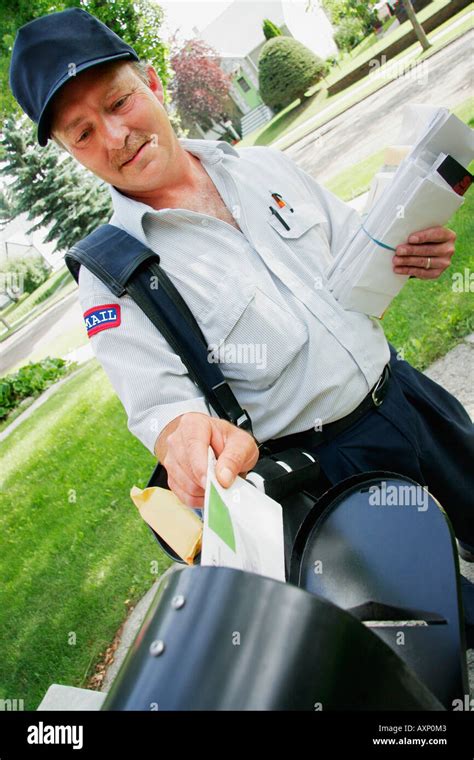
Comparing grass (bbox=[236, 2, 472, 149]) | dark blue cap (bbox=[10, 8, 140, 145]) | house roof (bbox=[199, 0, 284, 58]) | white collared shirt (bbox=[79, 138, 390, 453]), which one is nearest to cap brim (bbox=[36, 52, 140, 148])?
dark blue cap (bbox=[10, 8, 140, 145])

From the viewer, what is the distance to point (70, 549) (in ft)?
13.9

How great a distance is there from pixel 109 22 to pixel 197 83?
32.2 m

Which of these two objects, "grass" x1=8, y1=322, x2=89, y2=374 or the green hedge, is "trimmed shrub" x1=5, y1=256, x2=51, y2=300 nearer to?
"grass" x1=8, y1=322, x2=89, y2=374

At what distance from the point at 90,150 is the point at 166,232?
0.31 metres

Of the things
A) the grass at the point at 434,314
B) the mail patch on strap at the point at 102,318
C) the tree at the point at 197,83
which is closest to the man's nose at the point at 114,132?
the mail patch on strap at the point at 102,318

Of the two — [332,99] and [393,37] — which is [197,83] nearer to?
[332,99]

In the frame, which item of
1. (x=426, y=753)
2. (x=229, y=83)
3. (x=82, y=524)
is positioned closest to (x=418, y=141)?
(x=426, y=753)

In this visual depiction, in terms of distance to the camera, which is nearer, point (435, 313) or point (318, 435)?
point (318, 435)

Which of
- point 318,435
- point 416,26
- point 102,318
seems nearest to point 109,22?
point 102,318

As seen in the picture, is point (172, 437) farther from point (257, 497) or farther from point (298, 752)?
point (298, 752)

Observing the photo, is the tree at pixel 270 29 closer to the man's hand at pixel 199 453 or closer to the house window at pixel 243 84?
the house window at pixel 243 84

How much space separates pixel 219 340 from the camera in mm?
1574

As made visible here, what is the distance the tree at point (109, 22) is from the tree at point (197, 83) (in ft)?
95.9

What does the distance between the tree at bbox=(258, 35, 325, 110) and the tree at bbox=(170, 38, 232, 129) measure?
358 inches
